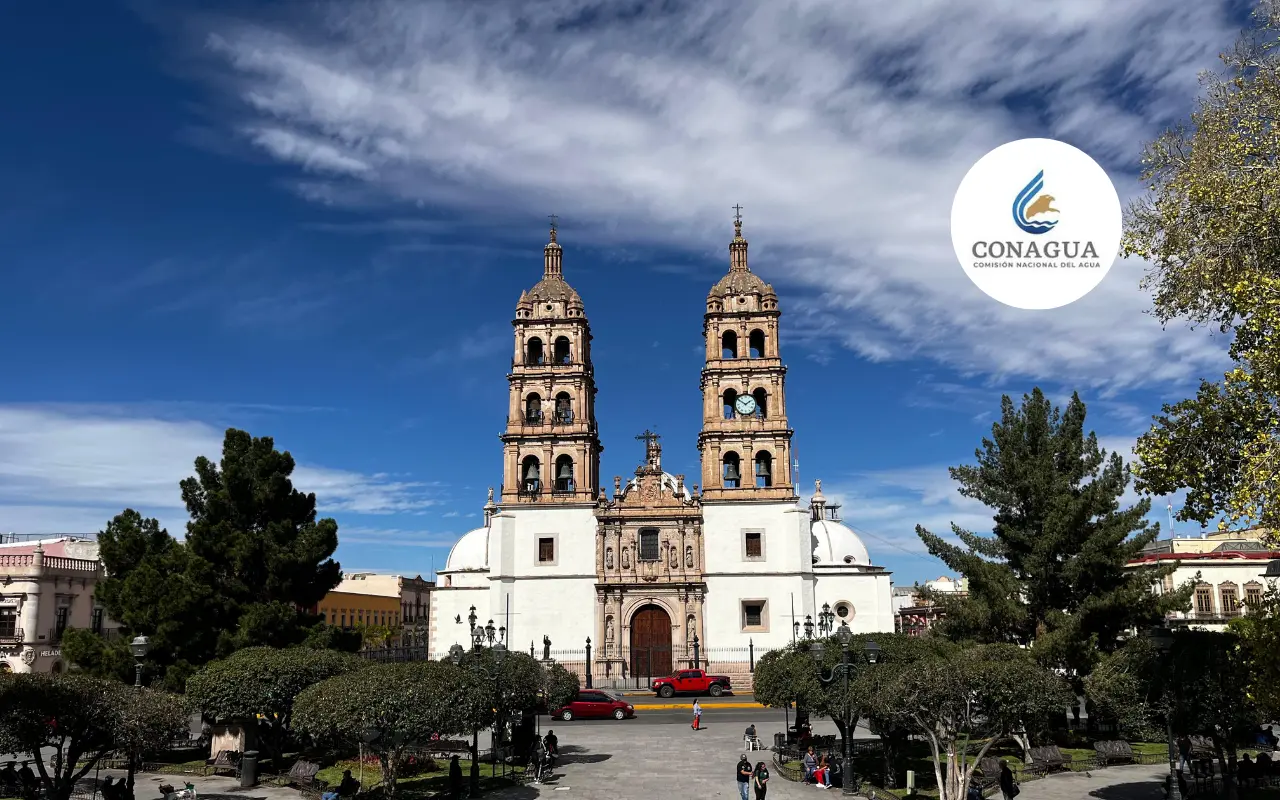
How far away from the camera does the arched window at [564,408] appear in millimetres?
50281

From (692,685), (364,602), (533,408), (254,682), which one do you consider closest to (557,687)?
(254,682)

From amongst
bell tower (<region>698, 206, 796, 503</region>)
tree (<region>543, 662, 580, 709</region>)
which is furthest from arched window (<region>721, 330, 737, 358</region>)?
tree (<region>543, 662, 580, 709</region>)

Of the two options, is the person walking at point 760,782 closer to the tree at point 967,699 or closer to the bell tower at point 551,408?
the tree at point 967,699

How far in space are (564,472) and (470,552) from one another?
450 inches

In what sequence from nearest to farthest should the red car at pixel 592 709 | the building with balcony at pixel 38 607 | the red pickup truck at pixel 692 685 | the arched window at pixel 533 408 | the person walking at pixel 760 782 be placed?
the person walking at pixel 760 782 → the red car at pixel 592 709 → the building with balcony at pixel 38 607 → the red pickup truck at pixel 692 685 → the arched window at pixel 533 408

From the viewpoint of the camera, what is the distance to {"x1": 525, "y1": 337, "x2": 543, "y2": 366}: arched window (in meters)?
51.4

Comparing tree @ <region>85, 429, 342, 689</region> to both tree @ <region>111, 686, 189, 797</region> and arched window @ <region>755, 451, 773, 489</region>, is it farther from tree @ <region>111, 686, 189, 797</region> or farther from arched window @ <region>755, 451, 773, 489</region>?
arched window @ <region>755, 451, 773, 489</region>

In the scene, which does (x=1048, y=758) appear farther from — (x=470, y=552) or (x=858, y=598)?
(x=470, y=552)

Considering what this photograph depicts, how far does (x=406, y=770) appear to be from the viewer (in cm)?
2416

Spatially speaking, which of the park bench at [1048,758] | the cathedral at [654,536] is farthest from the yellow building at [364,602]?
the park bench at [1048,758]

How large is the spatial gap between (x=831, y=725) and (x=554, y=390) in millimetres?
23698

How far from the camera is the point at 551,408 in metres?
49.9

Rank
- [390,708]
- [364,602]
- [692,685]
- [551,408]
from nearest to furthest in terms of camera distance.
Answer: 1. [390,708]
2. [692,685]
3. [551,408]
4. [364,602]

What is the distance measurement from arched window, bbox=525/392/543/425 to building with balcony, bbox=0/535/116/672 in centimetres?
2180
